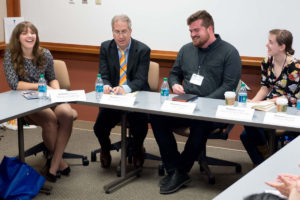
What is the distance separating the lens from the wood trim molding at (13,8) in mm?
5273

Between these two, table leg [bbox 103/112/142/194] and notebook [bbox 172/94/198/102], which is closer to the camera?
notebook [bbox 172/94/198/102]

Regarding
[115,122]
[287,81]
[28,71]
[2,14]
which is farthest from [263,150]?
[2,14]

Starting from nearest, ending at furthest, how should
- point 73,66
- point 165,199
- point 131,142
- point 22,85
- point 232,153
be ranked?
point 165,199
point 22,85
point 131,142
point 232,153
point 73,66

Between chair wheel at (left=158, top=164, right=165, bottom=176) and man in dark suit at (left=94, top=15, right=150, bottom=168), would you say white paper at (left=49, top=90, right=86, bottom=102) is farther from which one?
chair wheel at (left=158, top=164, right=165, bottom=176)

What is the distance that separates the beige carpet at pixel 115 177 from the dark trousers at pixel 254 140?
0.97ft

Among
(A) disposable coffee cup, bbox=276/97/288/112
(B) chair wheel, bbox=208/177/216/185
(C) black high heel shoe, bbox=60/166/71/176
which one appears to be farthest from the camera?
(C) black high heel shoe, bbox=60/166/71/176

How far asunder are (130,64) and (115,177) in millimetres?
997

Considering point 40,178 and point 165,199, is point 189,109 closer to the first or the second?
point 165,199

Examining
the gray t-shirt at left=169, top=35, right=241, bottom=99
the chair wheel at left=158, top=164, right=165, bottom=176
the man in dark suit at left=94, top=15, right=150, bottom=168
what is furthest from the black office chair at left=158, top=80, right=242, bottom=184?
the man in dark suit at left=94, top=15, right=150, bottom=168

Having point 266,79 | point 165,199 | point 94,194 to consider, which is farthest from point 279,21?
point 94,194

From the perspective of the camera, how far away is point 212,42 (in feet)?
12.4

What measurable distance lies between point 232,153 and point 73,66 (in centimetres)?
214

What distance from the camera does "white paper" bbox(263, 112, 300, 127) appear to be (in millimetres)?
2895

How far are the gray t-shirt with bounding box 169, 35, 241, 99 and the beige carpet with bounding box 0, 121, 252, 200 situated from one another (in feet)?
2.43
